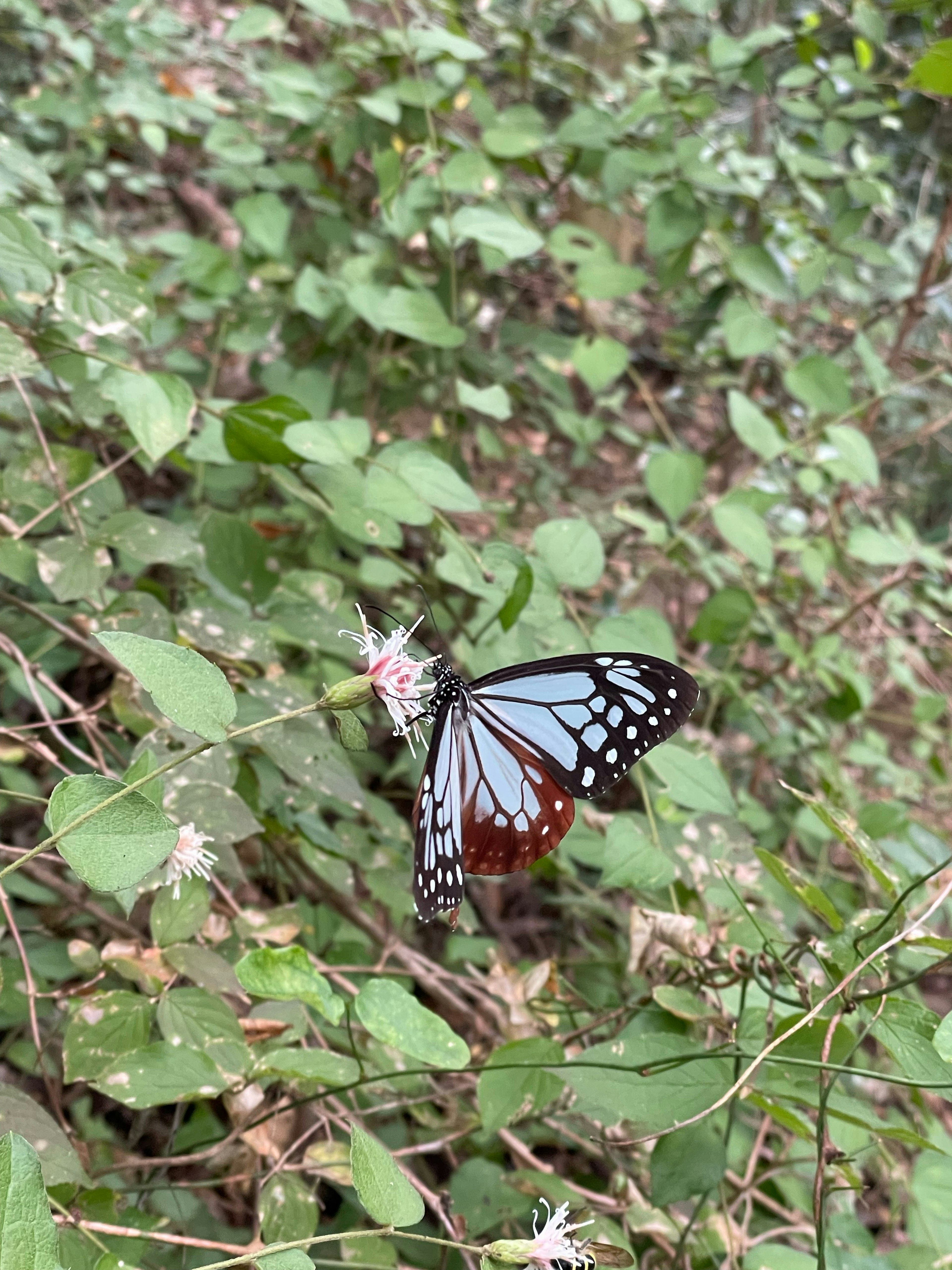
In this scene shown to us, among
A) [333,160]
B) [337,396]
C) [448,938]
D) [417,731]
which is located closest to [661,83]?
[333,160]

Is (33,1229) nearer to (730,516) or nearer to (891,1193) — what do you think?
(730,516)

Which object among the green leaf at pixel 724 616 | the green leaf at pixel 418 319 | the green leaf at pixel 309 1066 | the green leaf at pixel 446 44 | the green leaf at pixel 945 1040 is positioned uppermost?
the green leaf at pixel 446 44

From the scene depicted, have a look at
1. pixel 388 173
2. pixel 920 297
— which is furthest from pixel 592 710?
pixel 920 297

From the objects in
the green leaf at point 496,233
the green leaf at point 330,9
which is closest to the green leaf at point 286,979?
the green leaf at point 496,233

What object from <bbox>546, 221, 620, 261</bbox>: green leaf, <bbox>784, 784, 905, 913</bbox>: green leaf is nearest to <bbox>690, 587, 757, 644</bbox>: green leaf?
<bbox>546, 221, 620, 261</bbox>: green leaf

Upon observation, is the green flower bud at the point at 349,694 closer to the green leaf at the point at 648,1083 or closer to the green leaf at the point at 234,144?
the green leaf at the point at 648,1083

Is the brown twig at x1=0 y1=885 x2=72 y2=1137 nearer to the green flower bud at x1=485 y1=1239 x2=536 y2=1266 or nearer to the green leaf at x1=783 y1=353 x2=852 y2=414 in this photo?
the green flower bud at x1=485 y1=1239 x2=536 y2=1266

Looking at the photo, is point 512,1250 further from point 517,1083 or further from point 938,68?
point 938,68
